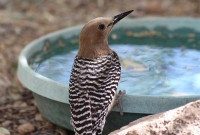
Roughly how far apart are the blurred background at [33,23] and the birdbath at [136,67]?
22.8 inches

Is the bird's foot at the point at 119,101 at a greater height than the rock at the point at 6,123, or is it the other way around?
the bird's foot at the point at 119,101

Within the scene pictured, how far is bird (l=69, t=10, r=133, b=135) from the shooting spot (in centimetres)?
370

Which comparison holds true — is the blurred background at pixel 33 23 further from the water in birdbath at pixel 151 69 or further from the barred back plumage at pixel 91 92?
the barred back plumage at pixel 91 92

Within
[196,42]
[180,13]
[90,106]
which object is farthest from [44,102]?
[180,13]

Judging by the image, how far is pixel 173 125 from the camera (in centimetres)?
329

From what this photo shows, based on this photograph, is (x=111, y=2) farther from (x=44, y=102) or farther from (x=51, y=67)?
(x=44, y=102)

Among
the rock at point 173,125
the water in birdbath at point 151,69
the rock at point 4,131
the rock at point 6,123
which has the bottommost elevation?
the rock at point 6,123

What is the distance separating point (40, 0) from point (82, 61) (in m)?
6.40

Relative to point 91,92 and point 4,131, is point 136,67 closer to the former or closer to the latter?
point 91,92

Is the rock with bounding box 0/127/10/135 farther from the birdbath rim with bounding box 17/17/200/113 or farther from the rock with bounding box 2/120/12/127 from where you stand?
the birdbath rim with bounding box 17/17/200/113

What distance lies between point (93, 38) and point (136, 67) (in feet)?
3.76

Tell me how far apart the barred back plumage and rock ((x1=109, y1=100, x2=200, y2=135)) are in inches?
17.0

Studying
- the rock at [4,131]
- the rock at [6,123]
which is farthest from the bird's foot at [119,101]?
the rock at [6,123]

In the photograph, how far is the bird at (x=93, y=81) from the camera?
12.1 ft
